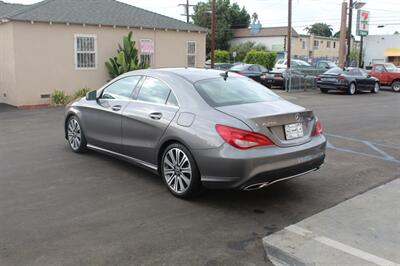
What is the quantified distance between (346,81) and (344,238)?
1940 cm

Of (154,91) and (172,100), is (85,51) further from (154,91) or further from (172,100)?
(172,100)

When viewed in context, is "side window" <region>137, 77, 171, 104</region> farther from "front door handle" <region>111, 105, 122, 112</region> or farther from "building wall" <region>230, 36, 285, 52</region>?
"building wall" <region>230, 36, 285, 52</region>

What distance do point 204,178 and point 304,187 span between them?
1636 mm

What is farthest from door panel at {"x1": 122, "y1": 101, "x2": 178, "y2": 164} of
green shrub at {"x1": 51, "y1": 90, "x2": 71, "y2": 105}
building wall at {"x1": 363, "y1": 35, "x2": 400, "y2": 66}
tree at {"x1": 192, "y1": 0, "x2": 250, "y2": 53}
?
tree at {"x1": 192, "y1": 0, "x2": 250, "y2": 53}

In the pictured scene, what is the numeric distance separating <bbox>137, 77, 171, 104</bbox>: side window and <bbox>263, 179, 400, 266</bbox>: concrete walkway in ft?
7.83

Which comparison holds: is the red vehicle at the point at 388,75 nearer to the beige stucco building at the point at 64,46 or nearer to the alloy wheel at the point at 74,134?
the beige stucco building at the point at 64,46

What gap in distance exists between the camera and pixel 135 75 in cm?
656

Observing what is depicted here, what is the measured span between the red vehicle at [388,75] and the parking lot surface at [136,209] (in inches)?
764

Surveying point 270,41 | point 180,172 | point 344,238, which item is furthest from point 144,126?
point 270,41

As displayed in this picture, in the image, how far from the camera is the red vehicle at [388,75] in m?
25.9

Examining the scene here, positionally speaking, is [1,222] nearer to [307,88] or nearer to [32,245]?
[32,245]

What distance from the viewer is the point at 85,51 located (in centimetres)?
1728

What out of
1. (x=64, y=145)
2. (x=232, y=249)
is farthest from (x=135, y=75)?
(x=232, y=249)

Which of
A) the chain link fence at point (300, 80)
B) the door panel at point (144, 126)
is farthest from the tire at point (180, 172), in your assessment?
the chain link fence at point (300, 80)
